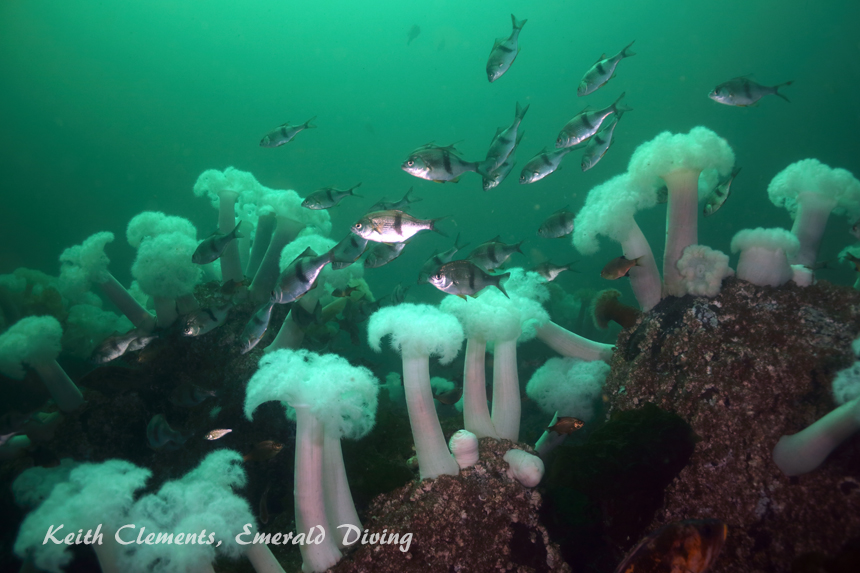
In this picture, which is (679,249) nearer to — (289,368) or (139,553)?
(289,368)

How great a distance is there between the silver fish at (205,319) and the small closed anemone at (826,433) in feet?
19.3

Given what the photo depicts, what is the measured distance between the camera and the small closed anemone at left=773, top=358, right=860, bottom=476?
79.7 inches

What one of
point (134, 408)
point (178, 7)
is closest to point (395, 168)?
point (178, 7)

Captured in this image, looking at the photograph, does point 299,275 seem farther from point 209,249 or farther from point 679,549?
point 679,549

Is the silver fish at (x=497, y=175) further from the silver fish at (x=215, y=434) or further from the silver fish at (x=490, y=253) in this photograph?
the silver fish at (x=215, y=434)

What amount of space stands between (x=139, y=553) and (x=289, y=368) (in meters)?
1.44

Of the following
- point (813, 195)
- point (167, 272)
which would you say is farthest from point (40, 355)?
point (813, 195)

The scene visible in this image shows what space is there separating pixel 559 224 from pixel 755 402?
9.54 ft

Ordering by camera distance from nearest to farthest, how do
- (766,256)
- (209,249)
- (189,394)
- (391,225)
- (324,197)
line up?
(766,256), (391,225), (189,394), (209,249), (324,197)

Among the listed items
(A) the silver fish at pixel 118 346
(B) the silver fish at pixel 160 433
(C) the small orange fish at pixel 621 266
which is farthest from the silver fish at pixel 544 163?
(A) the silver fish at pixel 118 346

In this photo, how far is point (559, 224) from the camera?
4.73m

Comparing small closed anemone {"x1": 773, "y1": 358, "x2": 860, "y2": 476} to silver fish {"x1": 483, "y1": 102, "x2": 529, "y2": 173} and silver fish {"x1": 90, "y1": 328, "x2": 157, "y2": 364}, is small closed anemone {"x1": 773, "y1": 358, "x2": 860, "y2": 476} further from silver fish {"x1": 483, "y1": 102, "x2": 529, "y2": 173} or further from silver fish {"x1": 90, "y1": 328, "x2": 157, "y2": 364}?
silver fish {"x1": 90, "y1": 328, "x2": 157, "y2": 364}

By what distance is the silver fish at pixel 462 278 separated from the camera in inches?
136

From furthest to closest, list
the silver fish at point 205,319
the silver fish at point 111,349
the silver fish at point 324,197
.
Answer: the silver fish at point 324,197, the silver fish at point 111,349, the silver fish at point 205,319
